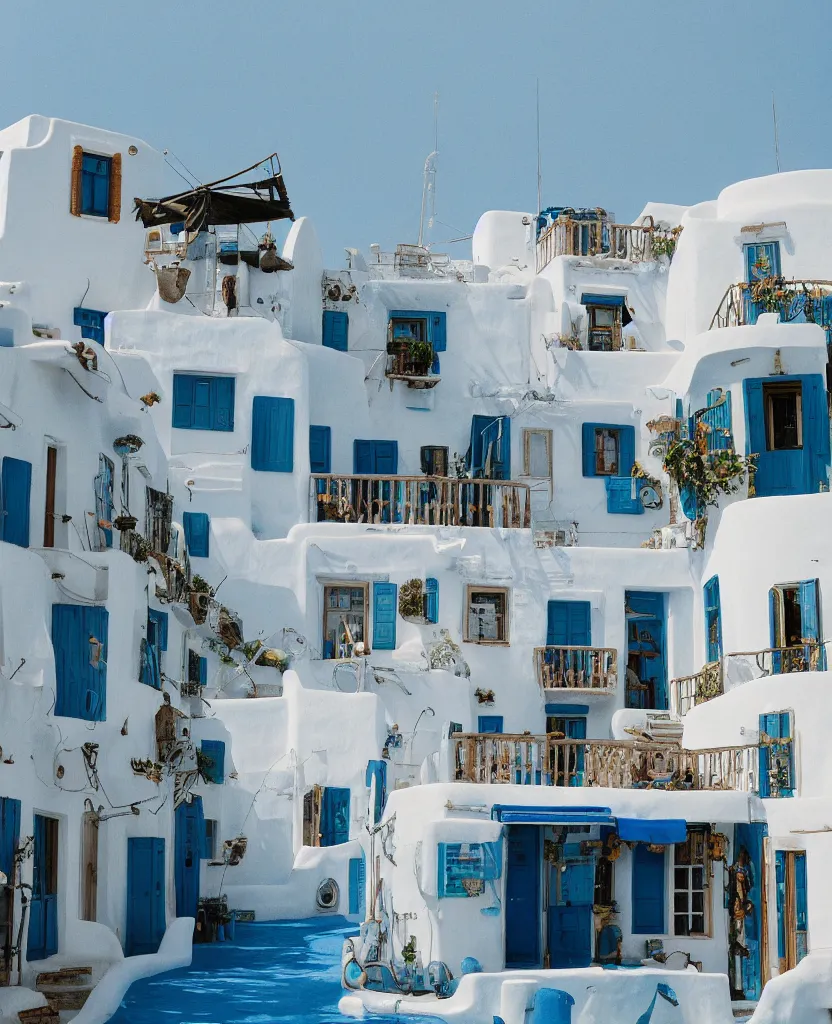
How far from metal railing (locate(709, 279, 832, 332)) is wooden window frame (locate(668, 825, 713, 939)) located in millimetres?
14597

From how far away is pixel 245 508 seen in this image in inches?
1665

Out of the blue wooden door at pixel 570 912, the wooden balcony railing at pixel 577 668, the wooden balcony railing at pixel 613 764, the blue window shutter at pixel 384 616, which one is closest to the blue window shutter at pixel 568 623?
the wooden balcony railing at pixel 577 668

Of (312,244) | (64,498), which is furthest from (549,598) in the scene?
(64,498)

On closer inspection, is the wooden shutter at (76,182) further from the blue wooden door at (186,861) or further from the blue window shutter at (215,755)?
the blue wooden door at (186,861)

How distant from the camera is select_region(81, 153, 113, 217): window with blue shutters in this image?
45531mm

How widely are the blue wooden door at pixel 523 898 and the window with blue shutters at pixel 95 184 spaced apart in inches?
867

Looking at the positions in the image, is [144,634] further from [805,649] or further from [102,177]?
[102,177]

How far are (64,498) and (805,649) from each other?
1386cm

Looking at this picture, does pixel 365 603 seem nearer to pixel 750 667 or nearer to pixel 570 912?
pixel 750 667

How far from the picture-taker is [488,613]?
138 ft

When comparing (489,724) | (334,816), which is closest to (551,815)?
(334,816)

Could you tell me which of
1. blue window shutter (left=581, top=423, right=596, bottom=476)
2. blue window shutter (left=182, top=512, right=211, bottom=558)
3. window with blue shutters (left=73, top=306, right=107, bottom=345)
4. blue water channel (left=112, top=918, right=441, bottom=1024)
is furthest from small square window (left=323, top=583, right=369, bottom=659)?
window with blue shutters (left=73, top=306, right=107, bottom=345)

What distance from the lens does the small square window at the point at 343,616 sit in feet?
135

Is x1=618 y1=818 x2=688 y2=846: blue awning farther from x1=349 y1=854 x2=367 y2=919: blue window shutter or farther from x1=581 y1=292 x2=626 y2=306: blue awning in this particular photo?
x1=581 y1=292 x2=626 y2=306: blue awning
